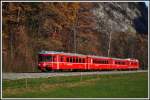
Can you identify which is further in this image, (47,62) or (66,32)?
(66,32)

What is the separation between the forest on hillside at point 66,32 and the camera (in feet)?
131

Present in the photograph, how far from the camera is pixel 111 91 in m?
23.6

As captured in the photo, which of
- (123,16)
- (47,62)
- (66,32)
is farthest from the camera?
(123,16)

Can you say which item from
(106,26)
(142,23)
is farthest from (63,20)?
(142,23)

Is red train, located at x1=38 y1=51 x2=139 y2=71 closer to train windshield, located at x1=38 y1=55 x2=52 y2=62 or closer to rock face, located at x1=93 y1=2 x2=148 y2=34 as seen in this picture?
train windshield, located at x1=38 y1=55 x2=52 y2=62

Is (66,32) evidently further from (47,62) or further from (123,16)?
(123,16)

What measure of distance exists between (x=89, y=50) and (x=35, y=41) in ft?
40.9

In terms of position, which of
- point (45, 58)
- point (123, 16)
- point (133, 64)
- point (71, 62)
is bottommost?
point (133, 64)

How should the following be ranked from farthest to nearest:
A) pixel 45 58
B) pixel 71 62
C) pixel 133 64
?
1. pixel 133 64
2. pixel 71 62
3. pixel 45 58

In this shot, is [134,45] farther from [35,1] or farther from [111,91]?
[111,91]

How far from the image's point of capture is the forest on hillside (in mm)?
39844

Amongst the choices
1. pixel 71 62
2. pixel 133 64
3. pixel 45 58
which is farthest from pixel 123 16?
pixel 45 58

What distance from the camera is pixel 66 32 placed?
4984 centimetres

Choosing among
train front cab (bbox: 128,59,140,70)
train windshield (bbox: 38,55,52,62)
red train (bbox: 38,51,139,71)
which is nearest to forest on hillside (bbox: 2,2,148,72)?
train windshield (bbox: 38,55,52,62)
